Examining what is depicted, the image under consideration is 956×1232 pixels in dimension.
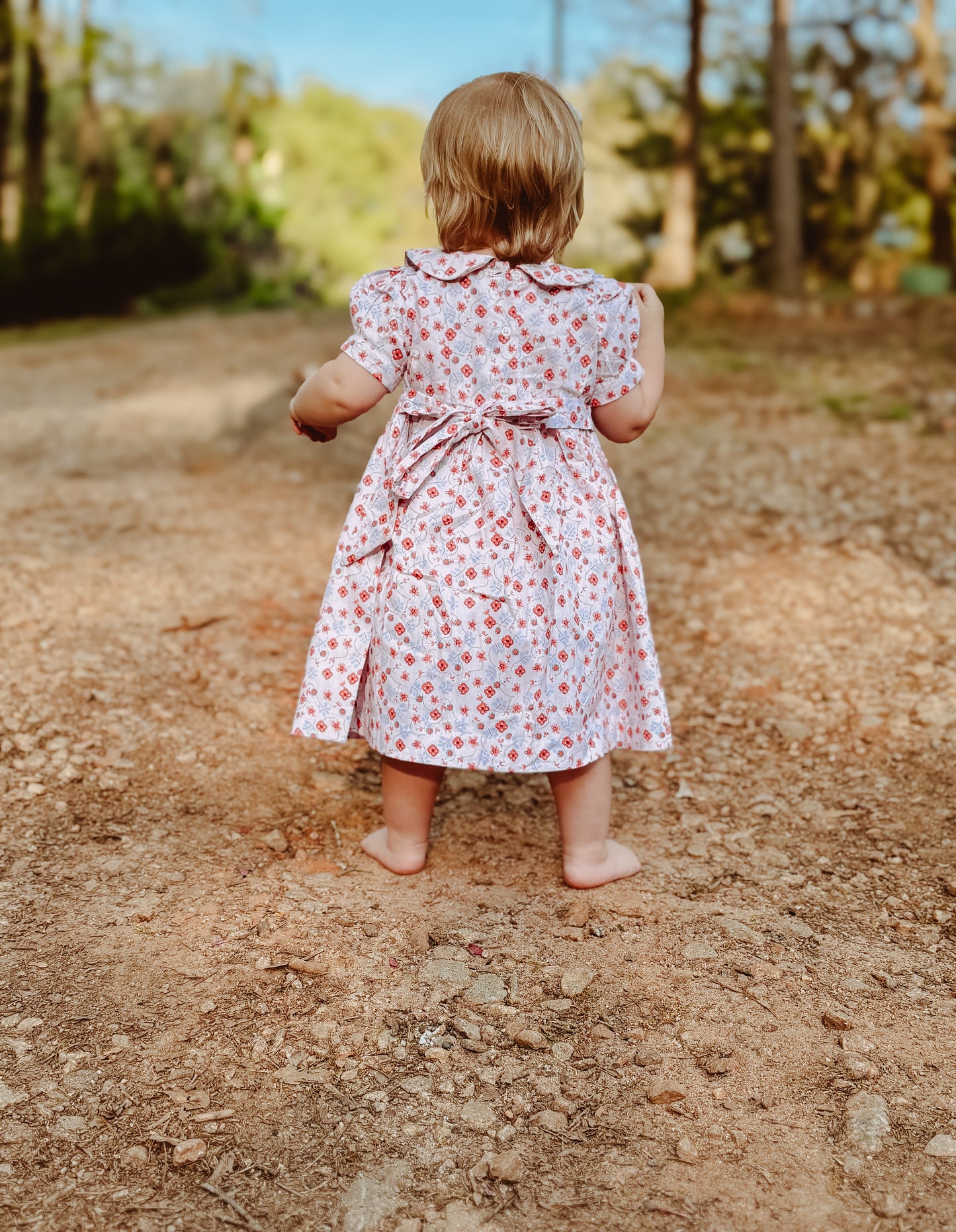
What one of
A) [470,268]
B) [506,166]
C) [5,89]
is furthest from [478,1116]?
[5,89]

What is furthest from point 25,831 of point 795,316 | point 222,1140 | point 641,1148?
point 795,316

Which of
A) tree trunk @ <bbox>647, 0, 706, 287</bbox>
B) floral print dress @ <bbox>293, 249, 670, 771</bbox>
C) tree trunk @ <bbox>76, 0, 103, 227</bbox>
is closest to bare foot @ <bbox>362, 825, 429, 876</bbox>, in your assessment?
floral print dress @ <bbox>293, 249, 670, 771</bbox>

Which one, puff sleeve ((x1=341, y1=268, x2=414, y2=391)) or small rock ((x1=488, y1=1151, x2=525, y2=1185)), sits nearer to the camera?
small rock ((x1=488, y1=1151, x2=525, y2=1185))

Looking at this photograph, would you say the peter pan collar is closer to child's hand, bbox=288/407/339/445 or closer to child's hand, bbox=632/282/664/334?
child's hand, bbox=632/282/664/334

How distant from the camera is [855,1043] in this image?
5.35 ft

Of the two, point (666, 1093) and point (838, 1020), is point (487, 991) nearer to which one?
point (666, 1093)

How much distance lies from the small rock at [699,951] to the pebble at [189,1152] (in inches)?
32.2

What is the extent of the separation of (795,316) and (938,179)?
5.33m

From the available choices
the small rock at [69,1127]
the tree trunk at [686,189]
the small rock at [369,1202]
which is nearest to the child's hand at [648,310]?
the small rock at [369,1202]

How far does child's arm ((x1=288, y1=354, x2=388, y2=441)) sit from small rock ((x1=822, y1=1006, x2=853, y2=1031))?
1188mm

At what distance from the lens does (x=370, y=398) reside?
186 cm

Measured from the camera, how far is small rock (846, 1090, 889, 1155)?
1449 millimetres

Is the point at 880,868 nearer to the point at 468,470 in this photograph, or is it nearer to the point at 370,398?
the point at 468,470

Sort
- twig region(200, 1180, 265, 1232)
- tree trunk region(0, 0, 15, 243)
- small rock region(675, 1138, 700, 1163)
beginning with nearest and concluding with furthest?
twig region(200, 1180, 265, 1232) → small rock region(675, 1138, 700, 1163) → tree trunk region(0, 0, 15, 243)
